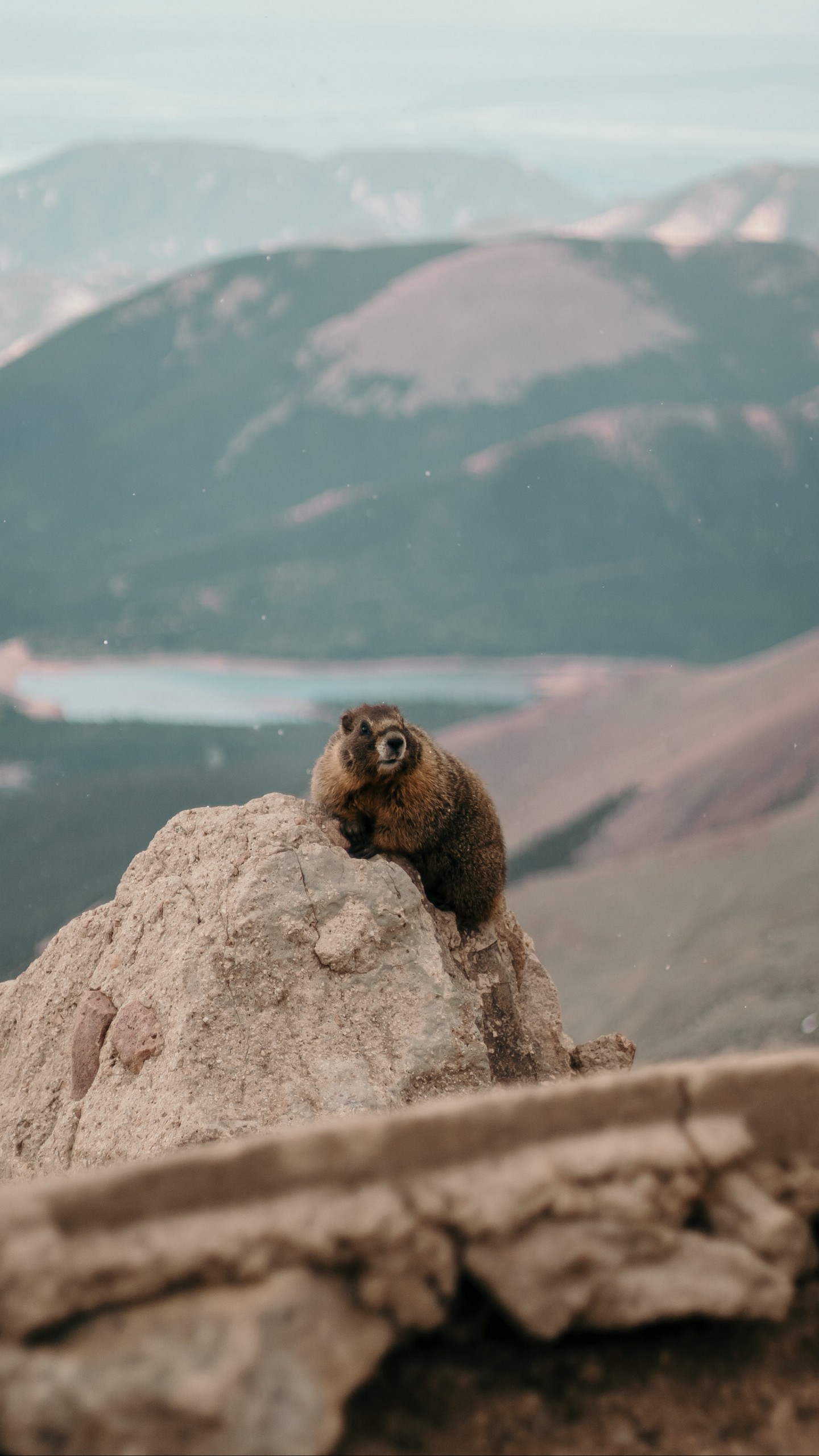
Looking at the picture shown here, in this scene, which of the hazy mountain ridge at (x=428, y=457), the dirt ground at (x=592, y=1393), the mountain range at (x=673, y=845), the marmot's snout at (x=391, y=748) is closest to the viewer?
the dirt ground at (x=592, y=1393)

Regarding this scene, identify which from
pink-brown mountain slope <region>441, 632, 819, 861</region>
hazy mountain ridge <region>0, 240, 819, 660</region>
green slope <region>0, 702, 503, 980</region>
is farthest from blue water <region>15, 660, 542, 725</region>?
pink-brown mountain slope <region>441, 632, 819, 861</region>

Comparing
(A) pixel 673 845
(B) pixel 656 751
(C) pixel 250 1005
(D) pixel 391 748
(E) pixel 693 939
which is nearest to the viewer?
(C) pixel 250 1005

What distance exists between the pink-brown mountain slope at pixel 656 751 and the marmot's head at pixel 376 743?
2603 centimetres

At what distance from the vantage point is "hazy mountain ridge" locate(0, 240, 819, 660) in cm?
5681

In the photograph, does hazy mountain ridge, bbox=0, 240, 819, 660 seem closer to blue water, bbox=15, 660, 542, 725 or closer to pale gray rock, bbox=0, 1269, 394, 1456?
blue water, bbox=15, 660, 542, 725

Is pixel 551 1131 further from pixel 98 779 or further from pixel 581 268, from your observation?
pixel 581 268

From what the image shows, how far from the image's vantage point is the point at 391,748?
599cm

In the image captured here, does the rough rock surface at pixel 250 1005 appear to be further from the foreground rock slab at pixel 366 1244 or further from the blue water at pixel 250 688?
the blue water at pixel 250 688

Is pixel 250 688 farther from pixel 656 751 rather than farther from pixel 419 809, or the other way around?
pixel 419 809

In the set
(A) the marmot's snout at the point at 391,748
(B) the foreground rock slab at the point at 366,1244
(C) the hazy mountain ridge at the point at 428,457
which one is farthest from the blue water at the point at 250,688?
(B) the foreground rock slab at the point at 366,1244

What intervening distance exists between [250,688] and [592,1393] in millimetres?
47751

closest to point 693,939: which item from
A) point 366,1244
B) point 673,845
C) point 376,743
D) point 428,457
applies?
point 673,845

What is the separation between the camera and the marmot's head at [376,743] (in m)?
6.00

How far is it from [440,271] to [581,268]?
349 inches
